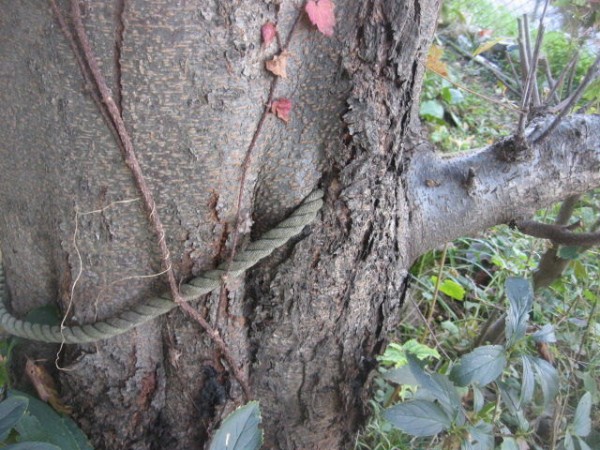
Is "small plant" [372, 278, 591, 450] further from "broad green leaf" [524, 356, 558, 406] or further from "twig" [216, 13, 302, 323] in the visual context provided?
"twig" [216, 13, 302, 323]

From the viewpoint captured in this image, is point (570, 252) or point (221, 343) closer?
point (221, 343)

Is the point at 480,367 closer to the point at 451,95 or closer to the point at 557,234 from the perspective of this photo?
the point at 557,234

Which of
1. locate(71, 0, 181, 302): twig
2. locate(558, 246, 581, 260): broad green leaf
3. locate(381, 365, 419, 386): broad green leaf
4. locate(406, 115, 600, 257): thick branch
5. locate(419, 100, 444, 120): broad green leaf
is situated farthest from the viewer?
locate(419, 100, 444, 120): broad green leaf

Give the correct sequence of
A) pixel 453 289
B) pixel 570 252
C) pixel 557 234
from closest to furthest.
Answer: pixel 557 234
pixel 570 252
pixel 453 289

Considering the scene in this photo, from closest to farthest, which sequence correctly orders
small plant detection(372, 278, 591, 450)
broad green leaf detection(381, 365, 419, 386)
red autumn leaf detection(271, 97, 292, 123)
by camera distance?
red autumn leaf detection(271, 97, 292, 123)
small plant detection(372, 278, 591, 450)
broad green leaf detection(381, 365, 419, 386)

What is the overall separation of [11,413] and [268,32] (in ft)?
1.97

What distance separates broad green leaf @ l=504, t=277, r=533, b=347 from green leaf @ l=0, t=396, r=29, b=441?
29.3 inches

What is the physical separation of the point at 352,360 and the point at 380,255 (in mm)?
201

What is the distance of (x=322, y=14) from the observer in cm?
70

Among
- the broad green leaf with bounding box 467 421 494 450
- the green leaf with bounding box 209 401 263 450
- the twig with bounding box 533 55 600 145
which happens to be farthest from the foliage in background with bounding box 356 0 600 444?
the green leaf with bounding box 209 401 263 450

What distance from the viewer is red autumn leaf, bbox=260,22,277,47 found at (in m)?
0.69

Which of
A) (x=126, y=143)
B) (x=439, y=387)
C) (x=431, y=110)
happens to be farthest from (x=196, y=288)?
(x=431, y=110)

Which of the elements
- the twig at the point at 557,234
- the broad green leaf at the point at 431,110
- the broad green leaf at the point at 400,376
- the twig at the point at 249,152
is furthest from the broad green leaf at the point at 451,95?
the twig at the point at 249,152

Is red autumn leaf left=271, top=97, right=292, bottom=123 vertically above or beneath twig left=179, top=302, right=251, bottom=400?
above
